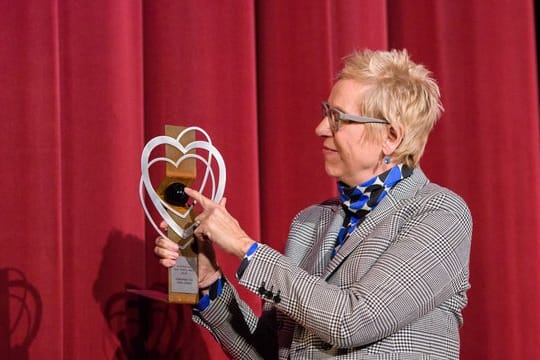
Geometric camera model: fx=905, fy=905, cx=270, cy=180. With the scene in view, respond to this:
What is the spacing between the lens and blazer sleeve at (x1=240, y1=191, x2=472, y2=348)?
1357 millimetres

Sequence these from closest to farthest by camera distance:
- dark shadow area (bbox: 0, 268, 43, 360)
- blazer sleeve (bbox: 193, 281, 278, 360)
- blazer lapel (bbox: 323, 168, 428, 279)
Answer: blazer lapel (bbox: 323, 168, 428, 279) → blazer sleeve (bbox: 193, 281, 278, 360) → dark shadow area (bbox: 0, 268, 43, 360)

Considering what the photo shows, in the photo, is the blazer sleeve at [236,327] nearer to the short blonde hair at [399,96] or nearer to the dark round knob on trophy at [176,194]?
the dark round knob on trophy at [176,194]

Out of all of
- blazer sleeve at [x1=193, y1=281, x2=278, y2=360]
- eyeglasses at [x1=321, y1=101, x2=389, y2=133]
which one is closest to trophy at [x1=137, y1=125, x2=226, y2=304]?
blazer sleeve at [x1=193, y1=281, x2=278, y2=360]

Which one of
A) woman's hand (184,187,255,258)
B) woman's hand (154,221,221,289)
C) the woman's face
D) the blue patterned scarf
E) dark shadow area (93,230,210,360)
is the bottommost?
dark shadow area (93,230,210,360)

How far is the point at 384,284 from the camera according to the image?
137 cm

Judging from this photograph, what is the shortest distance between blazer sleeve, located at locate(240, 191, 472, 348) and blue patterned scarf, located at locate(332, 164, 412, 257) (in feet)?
0.33

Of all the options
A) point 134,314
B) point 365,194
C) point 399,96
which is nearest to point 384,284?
point 365,194

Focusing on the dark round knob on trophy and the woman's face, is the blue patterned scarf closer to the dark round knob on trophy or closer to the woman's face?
the woman's face

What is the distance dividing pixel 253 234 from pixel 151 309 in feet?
0.96

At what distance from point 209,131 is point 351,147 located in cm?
54

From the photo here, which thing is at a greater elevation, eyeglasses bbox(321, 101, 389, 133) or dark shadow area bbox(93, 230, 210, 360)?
eyeglasses bbox(321, 101, 389, 133)

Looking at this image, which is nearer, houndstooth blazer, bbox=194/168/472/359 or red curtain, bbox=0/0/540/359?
houndstooth blazer, bbox=194/168/472/359

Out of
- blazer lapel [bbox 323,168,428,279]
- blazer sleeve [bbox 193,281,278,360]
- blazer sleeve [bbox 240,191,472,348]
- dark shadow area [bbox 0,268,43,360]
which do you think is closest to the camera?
blazer sleeve [bbox 240,191,472,348]

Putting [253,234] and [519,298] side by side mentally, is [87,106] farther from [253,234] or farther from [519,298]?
[519,298]
